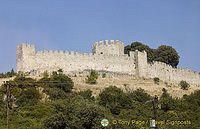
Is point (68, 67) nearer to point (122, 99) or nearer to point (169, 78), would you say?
point (122, 99)

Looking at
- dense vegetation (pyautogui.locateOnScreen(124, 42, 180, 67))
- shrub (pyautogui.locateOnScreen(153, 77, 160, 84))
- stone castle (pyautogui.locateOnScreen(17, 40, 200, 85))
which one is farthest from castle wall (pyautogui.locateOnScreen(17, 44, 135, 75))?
dense vegetation (pyautogui.locateOnScreen(124, 42, 180, 67))

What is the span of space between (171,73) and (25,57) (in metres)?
20.9

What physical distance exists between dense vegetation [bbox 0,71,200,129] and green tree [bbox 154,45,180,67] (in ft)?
54.4

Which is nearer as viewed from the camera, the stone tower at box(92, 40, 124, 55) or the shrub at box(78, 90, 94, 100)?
the shrub at box(78, 90, 94, 100)

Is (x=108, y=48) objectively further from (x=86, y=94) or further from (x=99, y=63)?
(x=86, y=94)

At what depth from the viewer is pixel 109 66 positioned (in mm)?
48188

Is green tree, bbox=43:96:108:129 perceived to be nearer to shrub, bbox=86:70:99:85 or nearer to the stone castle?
shrub, bbox=86:70:99:85

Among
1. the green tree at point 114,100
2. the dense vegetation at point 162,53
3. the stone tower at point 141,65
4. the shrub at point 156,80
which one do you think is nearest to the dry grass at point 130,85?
the shrub at point 156,80

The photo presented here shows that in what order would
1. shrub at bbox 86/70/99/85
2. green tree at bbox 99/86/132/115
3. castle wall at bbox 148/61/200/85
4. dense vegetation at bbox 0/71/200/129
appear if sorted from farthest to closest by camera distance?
1. castle wall at bbox 148/61/200/85
2. shrub at bbox 86/70/99/85
3. green tree at bbox 99/86/132/115
4. dense vegetation at bbox 0/71/200/129

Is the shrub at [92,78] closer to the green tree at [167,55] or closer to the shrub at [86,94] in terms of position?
the shrub at [86,94]

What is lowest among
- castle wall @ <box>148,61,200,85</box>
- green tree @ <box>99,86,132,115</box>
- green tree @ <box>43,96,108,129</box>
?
green tree @ <box>43,96,108,129</box>

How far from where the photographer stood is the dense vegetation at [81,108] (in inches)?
1117

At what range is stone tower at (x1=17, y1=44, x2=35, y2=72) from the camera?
4434 centimetres

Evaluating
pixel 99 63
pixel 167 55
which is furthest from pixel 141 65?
pixel 167 55
